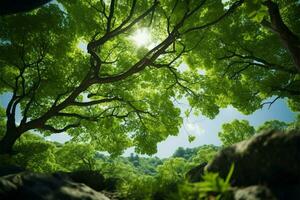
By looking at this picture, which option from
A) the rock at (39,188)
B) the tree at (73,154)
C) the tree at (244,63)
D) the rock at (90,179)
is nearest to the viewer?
the rock at (39,188)

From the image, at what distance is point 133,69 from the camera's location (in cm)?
1359

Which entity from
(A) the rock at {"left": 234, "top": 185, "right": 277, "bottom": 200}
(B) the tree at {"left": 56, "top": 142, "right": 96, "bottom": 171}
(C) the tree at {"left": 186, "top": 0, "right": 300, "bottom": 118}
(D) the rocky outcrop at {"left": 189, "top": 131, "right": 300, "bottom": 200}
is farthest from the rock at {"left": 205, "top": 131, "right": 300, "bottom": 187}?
(B) the tree at {"left": 56, "top": 142, "right": 96, "bottom": 171}

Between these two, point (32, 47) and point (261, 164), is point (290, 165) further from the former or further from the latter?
point (32, 47)

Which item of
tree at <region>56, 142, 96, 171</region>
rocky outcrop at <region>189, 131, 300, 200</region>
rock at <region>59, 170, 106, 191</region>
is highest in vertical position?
tree at <region>56, 142, 96, 171</region>

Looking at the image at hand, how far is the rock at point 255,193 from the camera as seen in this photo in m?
4.41

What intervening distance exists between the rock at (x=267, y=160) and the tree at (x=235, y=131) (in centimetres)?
2806

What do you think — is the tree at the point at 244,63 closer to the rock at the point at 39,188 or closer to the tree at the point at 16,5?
the tree at the point at 16,5

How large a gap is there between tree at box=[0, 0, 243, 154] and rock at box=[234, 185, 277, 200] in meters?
7.74

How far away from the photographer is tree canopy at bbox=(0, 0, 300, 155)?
14.9 meters

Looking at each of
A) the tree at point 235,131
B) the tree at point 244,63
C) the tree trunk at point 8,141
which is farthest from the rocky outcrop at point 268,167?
the tree at point 235,131

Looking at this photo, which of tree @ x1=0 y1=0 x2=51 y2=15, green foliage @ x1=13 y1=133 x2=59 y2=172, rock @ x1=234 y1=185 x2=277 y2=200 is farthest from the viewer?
green foliage @ x1=13 y1=133 x2=59 y2=172

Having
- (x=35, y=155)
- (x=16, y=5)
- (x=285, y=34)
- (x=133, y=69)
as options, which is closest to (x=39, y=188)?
(x=16, y=5)

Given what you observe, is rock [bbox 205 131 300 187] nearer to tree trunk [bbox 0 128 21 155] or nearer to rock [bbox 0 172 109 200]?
rock [bbox 0 172 109 200]

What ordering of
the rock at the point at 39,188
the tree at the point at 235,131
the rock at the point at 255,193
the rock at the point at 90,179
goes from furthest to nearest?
the tree at the point at 235,131 → the rock at the point at 90,179 → the rock at the point at 39,188 → the rock at the point at 255,193
